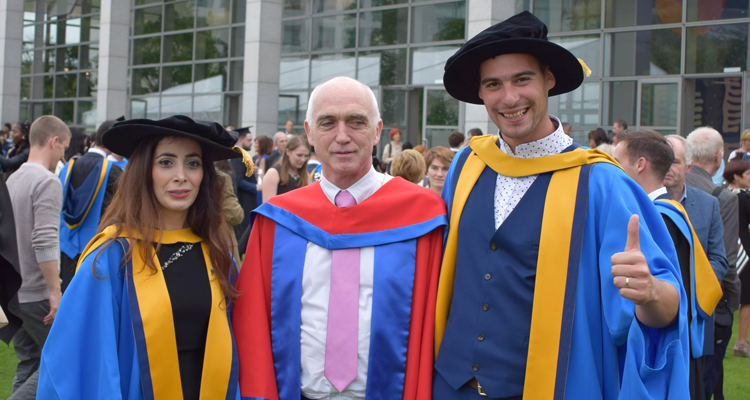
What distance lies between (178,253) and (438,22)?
42.1 feet

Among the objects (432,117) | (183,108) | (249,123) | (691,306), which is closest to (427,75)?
(432,117)

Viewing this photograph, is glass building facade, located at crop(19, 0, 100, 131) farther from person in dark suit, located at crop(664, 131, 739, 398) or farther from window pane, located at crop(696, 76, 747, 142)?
person in dark suit, located at crop(664, 131, 739, 398)

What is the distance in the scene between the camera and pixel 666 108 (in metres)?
12.2

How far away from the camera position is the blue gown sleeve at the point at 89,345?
7.72 ft

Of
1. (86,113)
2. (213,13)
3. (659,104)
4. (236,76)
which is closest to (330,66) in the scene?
(236,76)

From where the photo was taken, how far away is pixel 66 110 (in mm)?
23547

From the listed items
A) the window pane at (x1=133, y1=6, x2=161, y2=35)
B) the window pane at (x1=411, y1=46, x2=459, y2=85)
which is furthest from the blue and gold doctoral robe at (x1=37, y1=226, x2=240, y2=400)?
the window pane at (x1=133, y1=6, x2=161, y2=35)

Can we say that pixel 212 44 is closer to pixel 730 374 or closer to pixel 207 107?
pixel 207 107

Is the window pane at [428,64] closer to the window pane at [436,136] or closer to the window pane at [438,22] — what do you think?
the window pane at [438,22]

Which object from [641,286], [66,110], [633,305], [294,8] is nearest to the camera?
[641,286]

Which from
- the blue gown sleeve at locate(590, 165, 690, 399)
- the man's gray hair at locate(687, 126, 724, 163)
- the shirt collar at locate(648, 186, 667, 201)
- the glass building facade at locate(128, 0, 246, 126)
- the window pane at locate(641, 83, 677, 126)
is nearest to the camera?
the blue gown sleeve at locate(590, 165, 690, 399)

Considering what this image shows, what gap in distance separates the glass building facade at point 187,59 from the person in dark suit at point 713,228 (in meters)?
14.8

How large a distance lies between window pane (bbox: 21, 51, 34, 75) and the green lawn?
72.0 ft

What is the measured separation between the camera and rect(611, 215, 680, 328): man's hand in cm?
197
